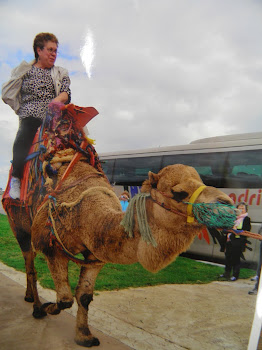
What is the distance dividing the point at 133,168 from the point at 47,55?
179 cm

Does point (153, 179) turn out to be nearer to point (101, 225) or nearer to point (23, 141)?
point (101, 225)

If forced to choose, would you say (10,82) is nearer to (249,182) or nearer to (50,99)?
(50,99)

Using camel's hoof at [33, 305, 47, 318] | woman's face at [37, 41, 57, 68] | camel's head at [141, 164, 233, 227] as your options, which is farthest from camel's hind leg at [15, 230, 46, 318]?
camel's head at [141, 164, 233, 227]

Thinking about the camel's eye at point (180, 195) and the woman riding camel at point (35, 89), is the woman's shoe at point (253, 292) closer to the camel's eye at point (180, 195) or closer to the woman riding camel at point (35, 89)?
the camel's eye at point (180, 195)

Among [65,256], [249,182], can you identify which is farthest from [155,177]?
[249,182]

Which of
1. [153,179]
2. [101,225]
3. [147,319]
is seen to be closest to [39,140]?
[101,225]

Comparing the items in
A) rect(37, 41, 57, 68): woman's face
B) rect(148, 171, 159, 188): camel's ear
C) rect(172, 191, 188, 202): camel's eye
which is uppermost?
rect(37, 41, 57, 68): woman's face

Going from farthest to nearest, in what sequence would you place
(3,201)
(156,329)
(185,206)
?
(3,201), (156,329), (185,206)

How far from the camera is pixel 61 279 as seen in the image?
7.13 feet

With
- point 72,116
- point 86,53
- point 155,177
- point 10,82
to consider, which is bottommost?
point 155,177

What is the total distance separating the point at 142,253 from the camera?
1.62 meters

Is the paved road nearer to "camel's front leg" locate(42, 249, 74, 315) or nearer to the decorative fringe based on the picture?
"camel's front leg" locate(42, 249, 74, 315)

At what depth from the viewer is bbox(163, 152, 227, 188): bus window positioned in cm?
354

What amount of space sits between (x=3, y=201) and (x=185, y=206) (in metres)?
1.99
